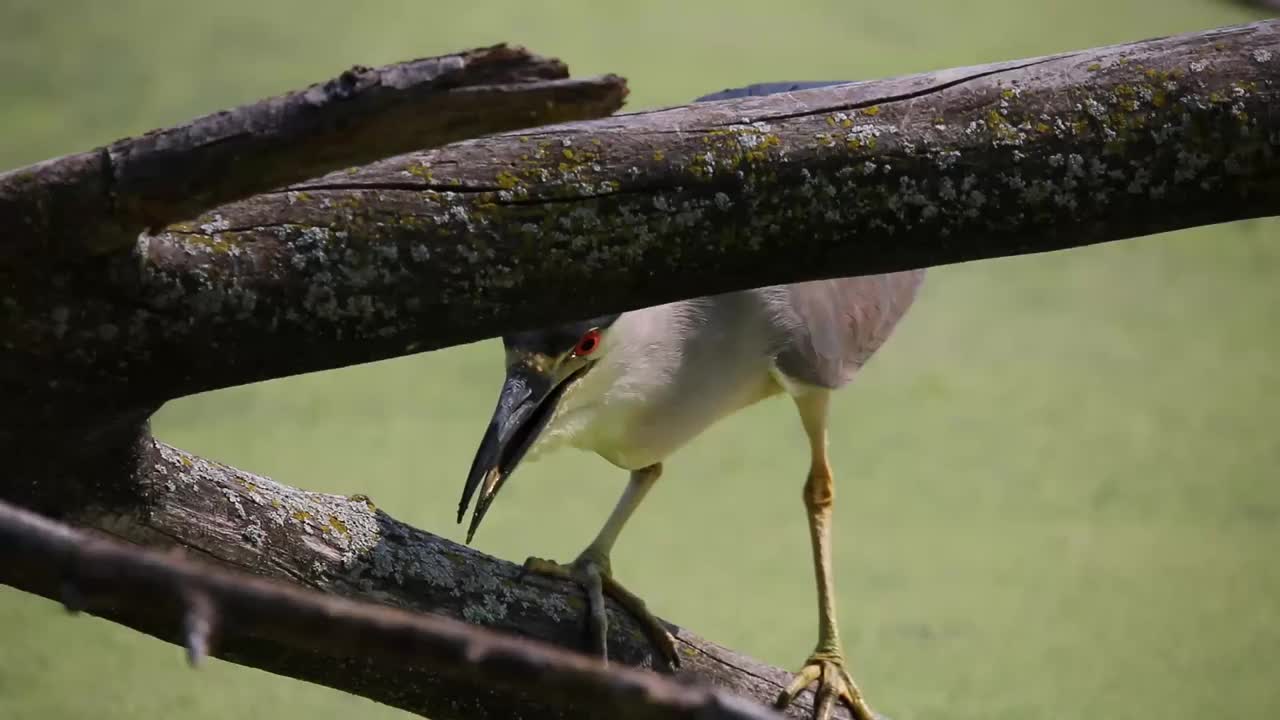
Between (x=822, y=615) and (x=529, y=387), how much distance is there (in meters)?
0.56

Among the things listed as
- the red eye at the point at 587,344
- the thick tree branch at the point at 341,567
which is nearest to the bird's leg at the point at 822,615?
the thick tree branch at the point at 341,567

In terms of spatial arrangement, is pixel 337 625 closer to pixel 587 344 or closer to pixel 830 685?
pixel 587 344

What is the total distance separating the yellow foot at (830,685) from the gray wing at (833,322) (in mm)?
317

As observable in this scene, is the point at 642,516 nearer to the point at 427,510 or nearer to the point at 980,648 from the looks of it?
the point at 427,510

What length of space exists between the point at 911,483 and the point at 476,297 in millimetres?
1944

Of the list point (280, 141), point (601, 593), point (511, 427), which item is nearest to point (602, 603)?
point (601, 593)

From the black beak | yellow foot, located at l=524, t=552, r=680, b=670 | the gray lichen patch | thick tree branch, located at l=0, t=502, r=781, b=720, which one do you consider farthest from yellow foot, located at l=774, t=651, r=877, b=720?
thick tree branch, located at l=0, t=502, r=781, b=720

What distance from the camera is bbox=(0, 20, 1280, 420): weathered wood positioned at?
780mm

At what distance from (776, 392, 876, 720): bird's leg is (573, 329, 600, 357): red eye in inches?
15.2

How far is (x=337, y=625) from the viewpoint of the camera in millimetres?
448

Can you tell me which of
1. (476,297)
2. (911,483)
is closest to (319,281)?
(476,297)

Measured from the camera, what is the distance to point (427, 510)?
2447mm

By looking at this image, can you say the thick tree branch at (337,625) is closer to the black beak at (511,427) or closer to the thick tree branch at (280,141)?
the thick tree branch at (280,141)

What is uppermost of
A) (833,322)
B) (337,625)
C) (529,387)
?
(833,322)
